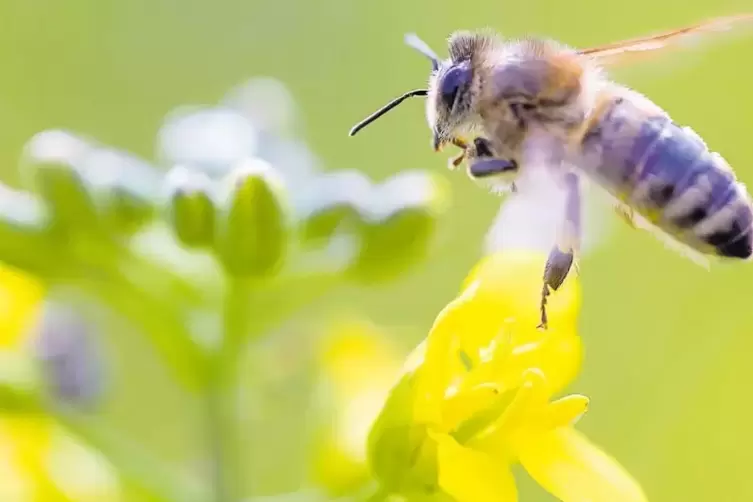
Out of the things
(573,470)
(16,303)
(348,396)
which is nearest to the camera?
(573,470)

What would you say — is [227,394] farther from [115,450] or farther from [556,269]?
[556,269]

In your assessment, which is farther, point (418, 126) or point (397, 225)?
point (418, 126)

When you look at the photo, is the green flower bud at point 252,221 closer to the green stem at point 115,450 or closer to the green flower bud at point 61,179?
the green flower bud at point 61,179

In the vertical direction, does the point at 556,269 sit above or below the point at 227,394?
below

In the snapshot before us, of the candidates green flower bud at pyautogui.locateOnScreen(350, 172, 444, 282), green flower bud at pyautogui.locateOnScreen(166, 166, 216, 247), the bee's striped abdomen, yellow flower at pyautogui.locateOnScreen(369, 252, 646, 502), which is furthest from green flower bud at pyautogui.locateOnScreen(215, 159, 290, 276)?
the bee's striped abdomen

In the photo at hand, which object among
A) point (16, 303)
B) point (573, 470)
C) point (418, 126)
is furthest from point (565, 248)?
point (418, 126)

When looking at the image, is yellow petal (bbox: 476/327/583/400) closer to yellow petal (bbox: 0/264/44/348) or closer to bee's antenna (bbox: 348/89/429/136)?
bee's antenna (bbox: 348/89/429/136)

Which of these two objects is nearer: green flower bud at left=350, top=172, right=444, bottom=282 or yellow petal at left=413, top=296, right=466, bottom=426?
yellow petal at left=413, top=296, right=466, bottom=426
